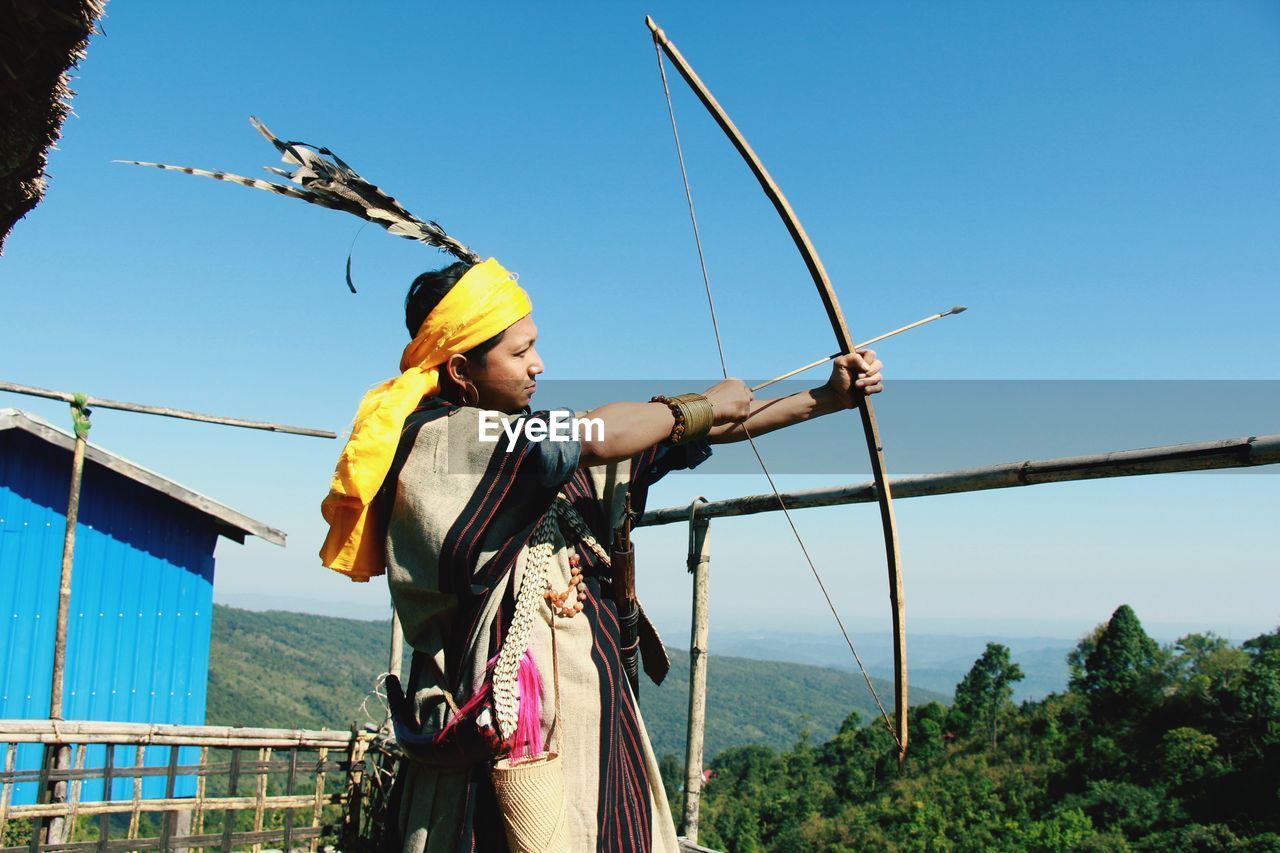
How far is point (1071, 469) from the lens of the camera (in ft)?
6.69

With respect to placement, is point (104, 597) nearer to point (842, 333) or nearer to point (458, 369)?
point (458, 369)

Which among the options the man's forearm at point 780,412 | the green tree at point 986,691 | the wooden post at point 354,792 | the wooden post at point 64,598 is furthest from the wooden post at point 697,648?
the green tree at point 986,691

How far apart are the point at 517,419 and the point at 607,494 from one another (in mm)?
384

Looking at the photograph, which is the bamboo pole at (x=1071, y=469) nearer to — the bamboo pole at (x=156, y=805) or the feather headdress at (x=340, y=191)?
the feather headdress at (x=340, y=191)

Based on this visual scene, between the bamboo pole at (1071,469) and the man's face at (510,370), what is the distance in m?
1.08

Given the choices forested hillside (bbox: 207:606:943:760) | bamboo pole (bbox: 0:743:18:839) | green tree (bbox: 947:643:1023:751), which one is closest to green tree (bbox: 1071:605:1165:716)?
green tree (bbox: 947:643:1023:751)

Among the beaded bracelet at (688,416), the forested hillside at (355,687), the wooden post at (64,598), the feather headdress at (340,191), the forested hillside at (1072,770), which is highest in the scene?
the feather headdress at (340,191)

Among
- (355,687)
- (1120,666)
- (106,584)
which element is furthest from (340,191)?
(355,687)

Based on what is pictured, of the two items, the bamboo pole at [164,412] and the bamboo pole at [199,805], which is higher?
the bamboo pole at [164,412]

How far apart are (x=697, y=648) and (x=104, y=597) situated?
5600 mm

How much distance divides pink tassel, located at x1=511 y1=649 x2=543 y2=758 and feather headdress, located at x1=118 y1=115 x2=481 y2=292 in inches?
34.8

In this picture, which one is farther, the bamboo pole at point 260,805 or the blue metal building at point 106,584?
the blue metal building at point 106,584

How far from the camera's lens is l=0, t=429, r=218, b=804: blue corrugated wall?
6.86 meters

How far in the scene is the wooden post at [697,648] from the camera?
11.4 feet
